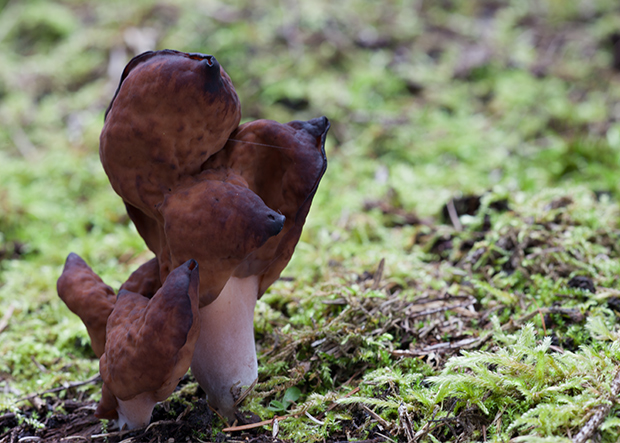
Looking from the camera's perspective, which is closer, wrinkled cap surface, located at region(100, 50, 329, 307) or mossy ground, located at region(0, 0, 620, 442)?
wrinkled cap surface, located at region(100, 50, 329, 307)

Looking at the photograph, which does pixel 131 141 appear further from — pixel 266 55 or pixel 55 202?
pixel 266 55

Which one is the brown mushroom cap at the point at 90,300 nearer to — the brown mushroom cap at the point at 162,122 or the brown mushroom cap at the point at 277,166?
the brown mushroom cap at the point at 162,122

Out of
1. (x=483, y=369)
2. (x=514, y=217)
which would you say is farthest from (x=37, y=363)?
(x=514, y=217)

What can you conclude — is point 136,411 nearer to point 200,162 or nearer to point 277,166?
point 200,162

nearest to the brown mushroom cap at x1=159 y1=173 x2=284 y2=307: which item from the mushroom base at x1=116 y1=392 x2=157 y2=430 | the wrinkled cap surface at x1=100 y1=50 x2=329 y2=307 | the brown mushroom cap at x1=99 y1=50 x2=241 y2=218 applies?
the wrinkled cap surface at x1=100 y1=50 x2=329 y2=307

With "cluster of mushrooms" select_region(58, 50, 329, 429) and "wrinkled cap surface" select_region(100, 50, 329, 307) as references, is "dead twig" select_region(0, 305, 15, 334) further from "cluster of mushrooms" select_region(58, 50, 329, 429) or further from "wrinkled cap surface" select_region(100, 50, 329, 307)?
"wrinkled cap surface" select_region(100, 50, 329, 307)

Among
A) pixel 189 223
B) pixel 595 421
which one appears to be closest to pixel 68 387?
A: pixel 189 223
